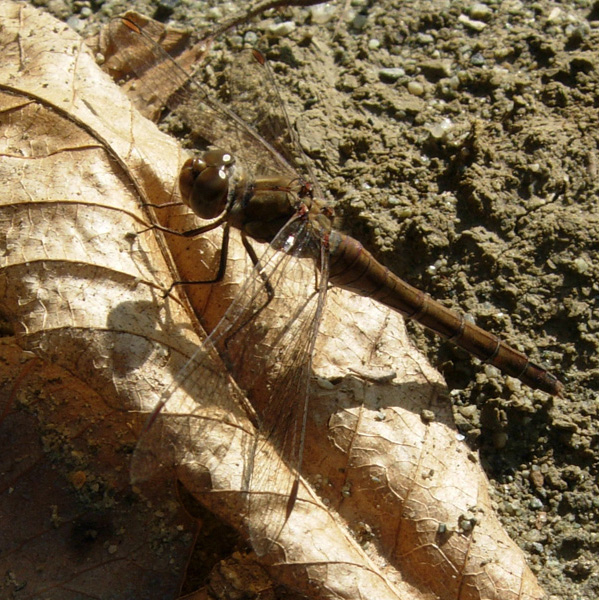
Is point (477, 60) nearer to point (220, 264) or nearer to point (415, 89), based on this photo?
point (415, 89)

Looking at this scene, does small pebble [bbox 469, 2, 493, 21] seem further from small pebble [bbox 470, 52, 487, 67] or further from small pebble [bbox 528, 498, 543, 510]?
small pebble [bbox 528, 498, 543, 510]

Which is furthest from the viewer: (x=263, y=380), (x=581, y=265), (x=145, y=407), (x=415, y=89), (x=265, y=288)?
(x=415, y=89)

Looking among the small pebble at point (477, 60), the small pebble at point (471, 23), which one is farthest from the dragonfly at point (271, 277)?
the small pebble at point (471, 23)

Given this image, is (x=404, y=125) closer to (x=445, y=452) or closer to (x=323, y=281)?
(x=323, y=281)

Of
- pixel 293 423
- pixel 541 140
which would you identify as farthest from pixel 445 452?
pixel 541 140

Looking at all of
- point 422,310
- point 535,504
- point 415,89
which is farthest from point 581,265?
point 415,89

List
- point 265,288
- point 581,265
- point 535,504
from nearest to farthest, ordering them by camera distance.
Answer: point 265,288 < point 535,504 < point 581,265

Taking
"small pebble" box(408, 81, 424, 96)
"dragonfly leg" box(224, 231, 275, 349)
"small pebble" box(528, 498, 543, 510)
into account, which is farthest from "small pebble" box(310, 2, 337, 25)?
"small pebble" box(528, 498, 543, 510)

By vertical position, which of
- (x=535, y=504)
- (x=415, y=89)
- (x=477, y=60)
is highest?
(x=477, y=60)
